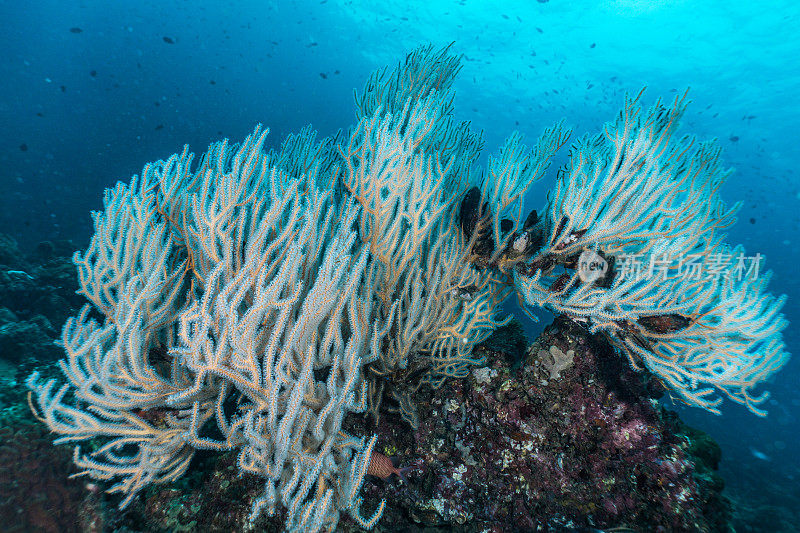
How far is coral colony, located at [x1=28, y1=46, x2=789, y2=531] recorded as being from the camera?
2109 millimetres

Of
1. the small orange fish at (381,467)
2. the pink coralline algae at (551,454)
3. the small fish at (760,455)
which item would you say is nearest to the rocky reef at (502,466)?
the pink coralline algae at (551,454)

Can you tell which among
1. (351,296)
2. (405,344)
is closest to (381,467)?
(405,344)

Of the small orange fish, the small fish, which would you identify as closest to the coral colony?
the small orange fish

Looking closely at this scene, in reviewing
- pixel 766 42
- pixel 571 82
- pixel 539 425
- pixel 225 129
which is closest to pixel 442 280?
pixel 539 425

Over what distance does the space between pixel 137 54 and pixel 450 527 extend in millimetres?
101332

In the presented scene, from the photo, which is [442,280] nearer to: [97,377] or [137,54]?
[97,377]

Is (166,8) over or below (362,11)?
over

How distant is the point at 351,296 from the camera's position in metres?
2.62

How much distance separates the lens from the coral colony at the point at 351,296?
211 cm

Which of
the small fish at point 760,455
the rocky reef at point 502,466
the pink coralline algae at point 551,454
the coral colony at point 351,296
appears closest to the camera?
the coral colony at point 351,296

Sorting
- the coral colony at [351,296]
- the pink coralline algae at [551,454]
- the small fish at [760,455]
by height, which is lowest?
the small fish at [760,455]

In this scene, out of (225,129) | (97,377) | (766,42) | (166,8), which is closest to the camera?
(97,377)

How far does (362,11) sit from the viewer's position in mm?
44906

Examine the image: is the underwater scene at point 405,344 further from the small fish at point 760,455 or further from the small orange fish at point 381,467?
the small fish at point 760,455
